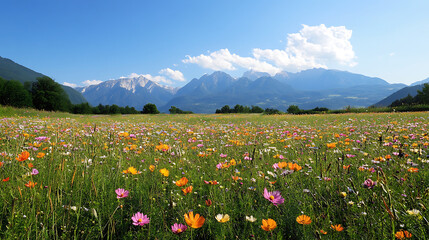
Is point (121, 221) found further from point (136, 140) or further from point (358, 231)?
point (136, 140)

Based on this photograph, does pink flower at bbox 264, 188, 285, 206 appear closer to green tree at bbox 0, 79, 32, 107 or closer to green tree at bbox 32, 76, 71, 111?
green tree at bbox 0, 79, 32, 107

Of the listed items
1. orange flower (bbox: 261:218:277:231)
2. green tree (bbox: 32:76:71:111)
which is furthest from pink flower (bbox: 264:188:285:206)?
green tree (bbox: 32:76:71:111)

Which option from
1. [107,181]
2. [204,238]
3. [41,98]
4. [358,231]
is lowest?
[204,238]

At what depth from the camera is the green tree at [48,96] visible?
2287 inches

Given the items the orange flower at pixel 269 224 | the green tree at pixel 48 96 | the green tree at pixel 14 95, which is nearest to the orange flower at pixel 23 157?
the orange flower at pixel 269 224

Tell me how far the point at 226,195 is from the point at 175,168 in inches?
39.5

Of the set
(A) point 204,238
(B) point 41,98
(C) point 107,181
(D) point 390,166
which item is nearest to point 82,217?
(C) point 107,181

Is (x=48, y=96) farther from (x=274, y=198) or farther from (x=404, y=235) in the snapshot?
(x=404, y=235)

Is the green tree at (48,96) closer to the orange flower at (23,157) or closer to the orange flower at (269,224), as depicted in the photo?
the orange flower at (23,157)

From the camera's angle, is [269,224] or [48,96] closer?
[269,224]

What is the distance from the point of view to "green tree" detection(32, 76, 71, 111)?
58.1 m

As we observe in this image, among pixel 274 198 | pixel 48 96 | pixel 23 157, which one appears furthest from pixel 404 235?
pixel 48 96

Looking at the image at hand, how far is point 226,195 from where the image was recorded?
2072 mm

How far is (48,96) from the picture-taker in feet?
194
